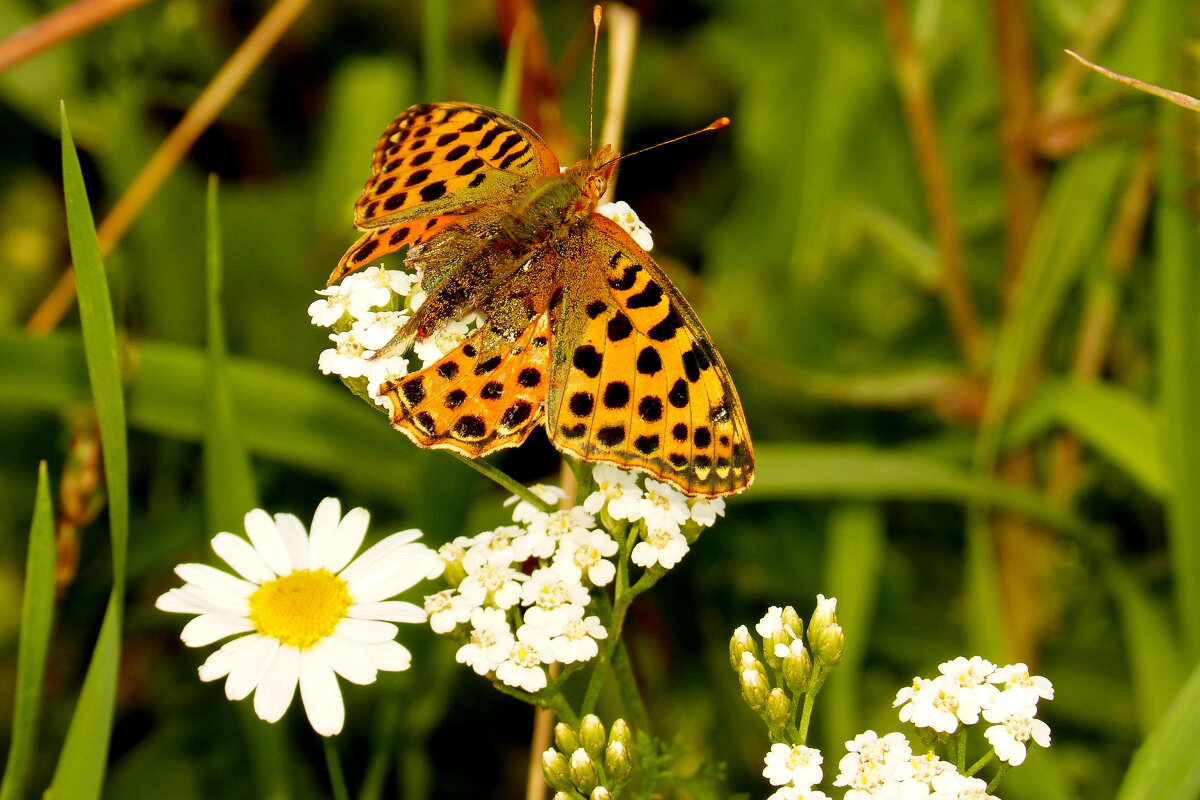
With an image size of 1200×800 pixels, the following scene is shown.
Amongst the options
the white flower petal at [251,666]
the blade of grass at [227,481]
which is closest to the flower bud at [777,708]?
the white flower petal at [251,666]

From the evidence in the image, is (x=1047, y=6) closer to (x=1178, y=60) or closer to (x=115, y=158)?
(x=1178, y=60)

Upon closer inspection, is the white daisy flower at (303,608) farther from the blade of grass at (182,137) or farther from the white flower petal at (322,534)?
the blade of grass at (182,137)

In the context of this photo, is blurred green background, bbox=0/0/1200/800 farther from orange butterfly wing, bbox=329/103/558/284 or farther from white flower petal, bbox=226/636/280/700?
white flower petal, bbox=226/636/280/700

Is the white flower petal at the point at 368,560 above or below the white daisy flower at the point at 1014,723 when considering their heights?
above

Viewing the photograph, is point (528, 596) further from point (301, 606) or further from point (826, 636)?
point (826, 636)

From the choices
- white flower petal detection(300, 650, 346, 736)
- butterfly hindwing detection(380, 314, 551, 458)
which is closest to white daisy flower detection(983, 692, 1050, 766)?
butterfly hindwing detection(380, 314, 551, 458)

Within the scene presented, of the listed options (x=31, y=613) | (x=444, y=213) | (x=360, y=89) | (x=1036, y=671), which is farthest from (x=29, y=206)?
(x=1036, y=671)
